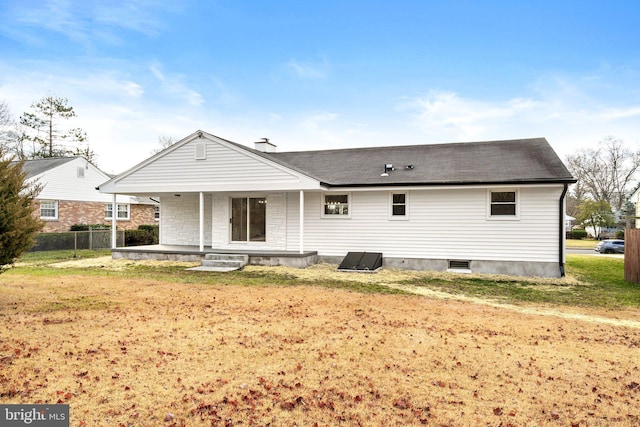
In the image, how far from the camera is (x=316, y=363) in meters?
4.93

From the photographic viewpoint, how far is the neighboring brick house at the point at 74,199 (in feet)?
81.6

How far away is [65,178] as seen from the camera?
85.4 ft

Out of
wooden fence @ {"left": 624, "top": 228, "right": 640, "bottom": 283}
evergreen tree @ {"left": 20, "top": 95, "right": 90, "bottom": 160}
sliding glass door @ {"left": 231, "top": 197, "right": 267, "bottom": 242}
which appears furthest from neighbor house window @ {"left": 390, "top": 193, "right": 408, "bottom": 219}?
evergreen tree @ {"left": 20, "top": 95, "right": 90, "bottom": 160}

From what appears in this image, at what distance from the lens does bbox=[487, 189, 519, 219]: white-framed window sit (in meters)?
13.5

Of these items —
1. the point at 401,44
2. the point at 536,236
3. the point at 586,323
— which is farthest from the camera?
the point at 401,44

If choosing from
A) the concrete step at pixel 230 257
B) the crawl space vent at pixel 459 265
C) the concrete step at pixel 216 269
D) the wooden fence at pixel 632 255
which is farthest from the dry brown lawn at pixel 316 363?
the concrete step at pixel 230 257

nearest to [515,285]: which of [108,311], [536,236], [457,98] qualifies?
[536,236]

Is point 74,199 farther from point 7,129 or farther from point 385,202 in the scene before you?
point 385,202

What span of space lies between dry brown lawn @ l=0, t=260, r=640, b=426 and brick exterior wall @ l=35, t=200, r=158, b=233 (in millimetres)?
19576

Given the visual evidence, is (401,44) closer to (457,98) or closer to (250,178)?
(457,98)

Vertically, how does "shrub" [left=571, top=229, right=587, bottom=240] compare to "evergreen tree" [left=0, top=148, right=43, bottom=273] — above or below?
below

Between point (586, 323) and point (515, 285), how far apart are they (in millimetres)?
4537

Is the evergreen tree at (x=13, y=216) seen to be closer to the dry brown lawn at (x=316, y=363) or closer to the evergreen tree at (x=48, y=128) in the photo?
the dry brown lawn at (x=316, y=363)

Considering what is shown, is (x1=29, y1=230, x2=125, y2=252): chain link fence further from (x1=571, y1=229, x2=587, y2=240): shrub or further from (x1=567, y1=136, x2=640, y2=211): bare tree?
(x1=567, y1=136, x2=640, y2=211): bare tree
